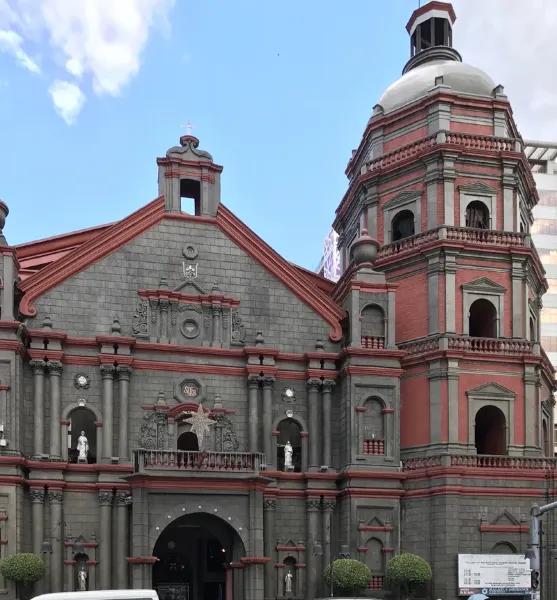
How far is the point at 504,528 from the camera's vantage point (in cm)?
4544

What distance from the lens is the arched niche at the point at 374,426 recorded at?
46.3m

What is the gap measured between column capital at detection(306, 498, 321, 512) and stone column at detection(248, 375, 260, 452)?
3427 mm

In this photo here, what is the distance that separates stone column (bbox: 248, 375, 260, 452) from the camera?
45.7m

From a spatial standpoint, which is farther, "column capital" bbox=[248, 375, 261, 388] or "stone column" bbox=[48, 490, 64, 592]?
"column capital" bbox=[248, 375, 261, 388]

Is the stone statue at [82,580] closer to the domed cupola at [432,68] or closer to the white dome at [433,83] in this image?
the domed cupola at [432,68]

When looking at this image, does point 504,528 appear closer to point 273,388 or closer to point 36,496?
point 273,388

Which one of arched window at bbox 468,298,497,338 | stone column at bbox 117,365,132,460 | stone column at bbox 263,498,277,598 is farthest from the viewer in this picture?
arched window at bbox 468,298,497,338

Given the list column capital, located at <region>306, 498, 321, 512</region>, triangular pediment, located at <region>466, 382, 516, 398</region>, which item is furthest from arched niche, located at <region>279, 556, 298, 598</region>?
triangular pediment, located at <region>466, 382, 516, 398</region>

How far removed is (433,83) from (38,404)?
1036 inches

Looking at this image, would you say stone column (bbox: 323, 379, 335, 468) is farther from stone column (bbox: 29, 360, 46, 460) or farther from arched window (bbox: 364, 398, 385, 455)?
stone column (bbox: 29, 360, 46, 460)

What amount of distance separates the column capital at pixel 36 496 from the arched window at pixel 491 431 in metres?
21.1

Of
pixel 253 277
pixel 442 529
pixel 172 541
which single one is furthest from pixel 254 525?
pixel 253 277

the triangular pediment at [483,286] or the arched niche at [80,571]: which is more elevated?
the triangular pediment at [483,286]

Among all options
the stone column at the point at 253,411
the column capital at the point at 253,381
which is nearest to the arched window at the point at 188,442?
the stone column at the point at 253,411
